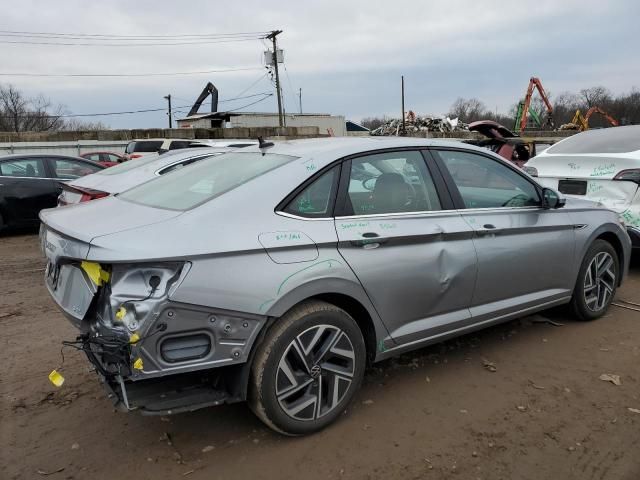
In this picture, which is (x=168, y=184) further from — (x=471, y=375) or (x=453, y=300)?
(x=471, y=375)

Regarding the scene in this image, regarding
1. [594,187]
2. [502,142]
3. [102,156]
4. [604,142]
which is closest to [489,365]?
[594,187]

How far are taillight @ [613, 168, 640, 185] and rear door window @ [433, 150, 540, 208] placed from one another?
2287mm

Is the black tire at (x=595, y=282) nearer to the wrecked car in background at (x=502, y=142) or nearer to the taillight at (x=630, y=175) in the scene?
the taillight at (x=630, y=175)

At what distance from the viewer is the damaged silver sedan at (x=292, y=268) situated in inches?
93.4

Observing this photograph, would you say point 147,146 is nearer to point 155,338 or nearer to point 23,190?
point 23,190

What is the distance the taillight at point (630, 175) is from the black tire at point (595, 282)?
1.41 m

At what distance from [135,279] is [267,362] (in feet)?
2.50

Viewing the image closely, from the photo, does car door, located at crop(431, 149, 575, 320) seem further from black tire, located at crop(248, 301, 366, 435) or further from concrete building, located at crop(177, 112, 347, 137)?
concrete building, located at crop(177, 112, 347, 137)

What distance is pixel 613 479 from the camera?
8.28 ft

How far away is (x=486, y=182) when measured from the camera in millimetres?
3881

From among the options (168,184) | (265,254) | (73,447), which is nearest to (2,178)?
(168,184)

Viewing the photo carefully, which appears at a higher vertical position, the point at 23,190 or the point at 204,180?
the point at 204,180

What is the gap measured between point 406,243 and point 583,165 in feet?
13.1

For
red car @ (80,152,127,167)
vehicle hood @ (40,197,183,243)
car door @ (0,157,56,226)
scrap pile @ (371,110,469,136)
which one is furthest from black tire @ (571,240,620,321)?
scrap pile @ (371,110,469,136)
